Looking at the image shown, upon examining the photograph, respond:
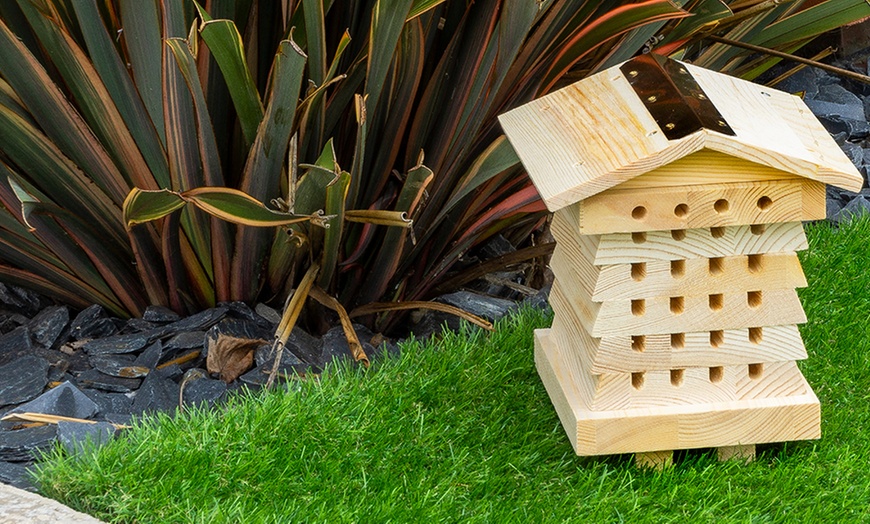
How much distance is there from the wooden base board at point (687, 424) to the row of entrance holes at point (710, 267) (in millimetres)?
243

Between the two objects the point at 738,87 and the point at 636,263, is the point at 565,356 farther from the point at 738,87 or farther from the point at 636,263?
the point at 738,87

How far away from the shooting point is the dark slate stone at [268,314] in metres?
2.42

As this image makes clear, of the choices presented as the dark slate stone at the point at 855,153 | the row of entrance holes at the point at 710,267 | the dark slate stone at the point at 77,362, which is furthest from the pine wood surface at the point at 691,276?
the dark slate stone at the point at 855,153

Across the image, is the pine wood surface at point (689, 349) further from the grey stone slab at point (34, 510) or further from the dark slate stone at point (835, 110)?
the dark slate stone at point (835, 110)

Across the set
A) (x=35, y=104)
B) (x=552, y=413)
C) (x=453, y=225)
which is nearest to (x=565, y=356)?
(x=552, y=413)

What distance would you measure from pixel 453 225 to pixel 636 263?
71 centimetres

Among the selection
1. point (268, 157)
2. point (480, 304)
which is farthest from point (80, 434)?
point (480, 304)

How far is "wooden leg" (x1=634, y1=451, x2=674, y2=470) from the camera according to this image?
2.00 m

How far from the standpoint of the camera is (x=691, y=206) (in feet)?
5.86

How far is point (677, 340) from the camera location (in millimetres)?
1919

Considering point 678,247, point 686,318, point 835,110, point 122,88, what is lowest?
point 835,110

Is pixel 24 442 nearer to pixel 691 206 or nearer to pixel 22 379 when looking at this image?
pixel 22 379

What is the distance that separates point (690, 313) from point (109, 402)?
122 centimetres

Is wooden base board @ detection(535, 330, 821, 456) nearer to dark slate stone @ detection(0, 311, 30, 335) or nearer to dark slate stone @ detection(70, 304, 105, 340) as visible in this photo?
Result: dark slate stone @ detection(70, 304, 105, 340)
